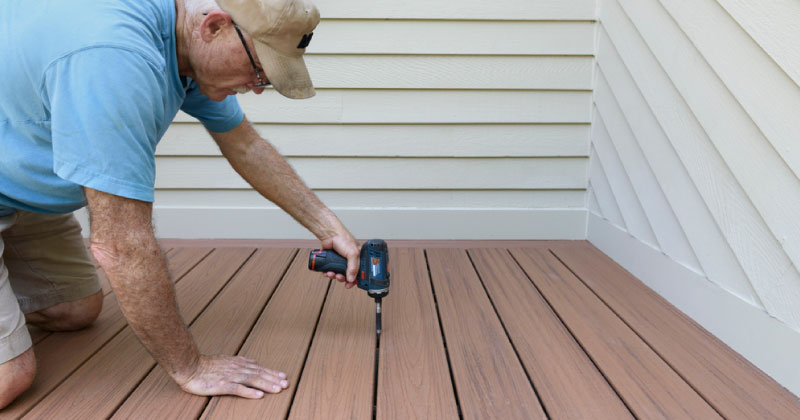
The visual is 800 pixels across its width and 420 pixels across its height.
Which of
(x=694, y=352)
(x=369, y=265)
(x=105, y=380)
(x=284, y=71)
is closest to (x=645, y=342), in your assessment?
(x=694, y=352)

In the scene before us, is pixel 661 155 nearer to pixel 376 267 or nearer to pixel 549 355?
pixel 549 355

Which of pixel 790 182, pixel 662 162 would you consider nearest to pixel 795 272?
pixel 790 182

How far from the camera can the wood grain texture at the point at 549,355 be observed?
139 centimetres

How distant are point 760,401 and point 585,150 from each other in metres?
1.58

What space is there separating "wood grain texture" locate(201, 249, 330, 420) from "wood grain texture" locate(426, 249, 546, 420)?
0.43m

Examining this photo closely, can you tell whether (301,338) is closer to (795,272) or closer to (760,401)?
(760,401)

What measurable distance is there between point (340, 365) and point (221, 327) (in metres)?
0.49

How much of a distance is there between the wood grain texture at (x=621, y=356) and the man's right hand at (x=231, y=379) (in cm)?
92

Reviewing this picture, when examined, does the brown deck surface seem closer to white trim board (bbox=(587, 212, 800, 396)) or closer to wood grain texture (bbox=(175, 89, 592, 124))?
white trim board (bbox=(587, 212, 800, 396))

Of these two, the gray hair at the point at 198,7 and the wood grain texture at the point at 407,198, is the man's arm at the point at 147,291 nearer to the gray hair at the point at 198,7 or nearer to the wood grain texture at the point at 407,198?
the gray hair at the point at 198,7

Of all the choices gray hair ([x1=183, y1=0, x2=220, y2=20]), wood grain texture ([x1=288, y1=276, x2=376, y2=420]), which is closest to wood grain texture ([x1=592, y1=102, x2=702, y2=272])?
wood grain texture ([x1=288, y1=276, x2=376, y2=420])

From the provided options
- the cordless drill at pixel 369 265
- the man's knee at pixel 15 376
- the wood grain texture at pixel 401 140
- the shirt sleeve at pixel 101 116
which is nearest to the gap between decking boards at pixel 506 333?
the cordless drill at pixel 369 265

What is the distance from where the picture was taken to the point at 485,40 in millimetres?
2646

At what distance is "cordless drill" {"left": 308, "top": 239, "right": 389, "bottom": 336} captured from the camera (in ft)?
5.38
